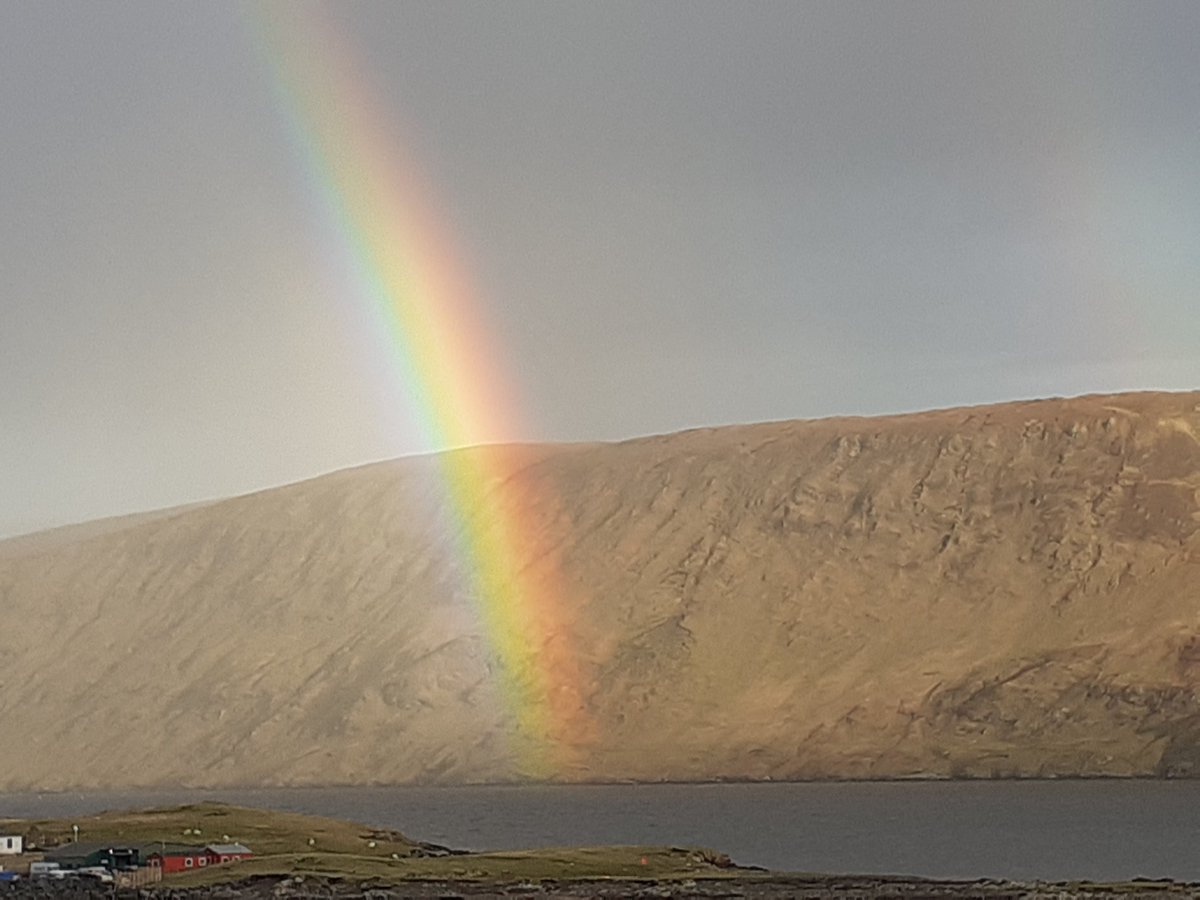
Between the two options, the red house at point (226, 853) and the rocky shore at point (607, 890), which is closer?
the rocky shore at point (607, 890)

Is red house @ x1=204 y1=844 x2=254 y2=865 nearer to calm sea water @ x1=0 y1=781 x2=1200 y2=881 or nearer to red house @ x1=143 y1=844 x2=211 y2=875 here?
red house @ x1=143 y1=844 x2=211 y2=875

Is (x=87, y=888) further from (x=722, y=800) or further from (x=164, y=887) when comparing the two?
(x=722, y=800)

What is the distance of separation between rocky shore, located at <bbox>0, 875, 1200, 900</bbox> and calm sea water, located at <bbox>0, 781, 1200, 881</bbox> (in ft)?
50.0

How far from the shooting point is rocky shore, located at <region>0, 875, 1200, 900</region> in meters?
82.4

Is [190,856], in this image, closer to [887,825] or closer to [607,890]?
[607,890]

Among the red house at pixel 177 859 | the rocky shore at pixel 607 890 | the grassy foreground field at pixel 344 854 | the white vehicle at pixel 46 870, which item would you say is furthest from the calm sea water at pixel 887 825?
the white vehicle at pixel 46 870

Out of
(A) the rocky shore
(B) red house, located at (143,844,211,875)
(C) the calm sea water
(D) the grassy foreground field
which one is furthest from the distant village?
(C) the calm sea water

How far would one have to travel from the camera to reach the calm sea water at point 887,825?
373 ft

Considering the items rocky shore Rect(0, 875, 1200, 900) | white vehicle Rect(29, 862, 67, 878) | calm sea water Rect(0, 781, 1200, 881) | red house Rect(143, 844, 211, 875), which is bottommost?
rocky shore Rect(0, 875, 1200, 900)

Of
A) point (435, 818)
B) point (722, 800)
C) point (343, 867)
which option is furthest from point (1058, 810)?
point (343, 867)

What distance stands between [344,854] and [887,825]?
5699cm

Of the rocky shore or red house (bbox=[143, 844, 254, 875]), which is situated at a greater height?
red house (bbox=[143, 844, 254, 875])

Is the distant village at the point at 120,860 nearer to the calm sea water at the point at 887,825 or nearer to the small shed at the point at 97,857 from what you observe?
the small shed at the point at 97,857

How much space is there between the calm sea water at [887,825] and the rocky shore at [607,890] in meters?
15.2
